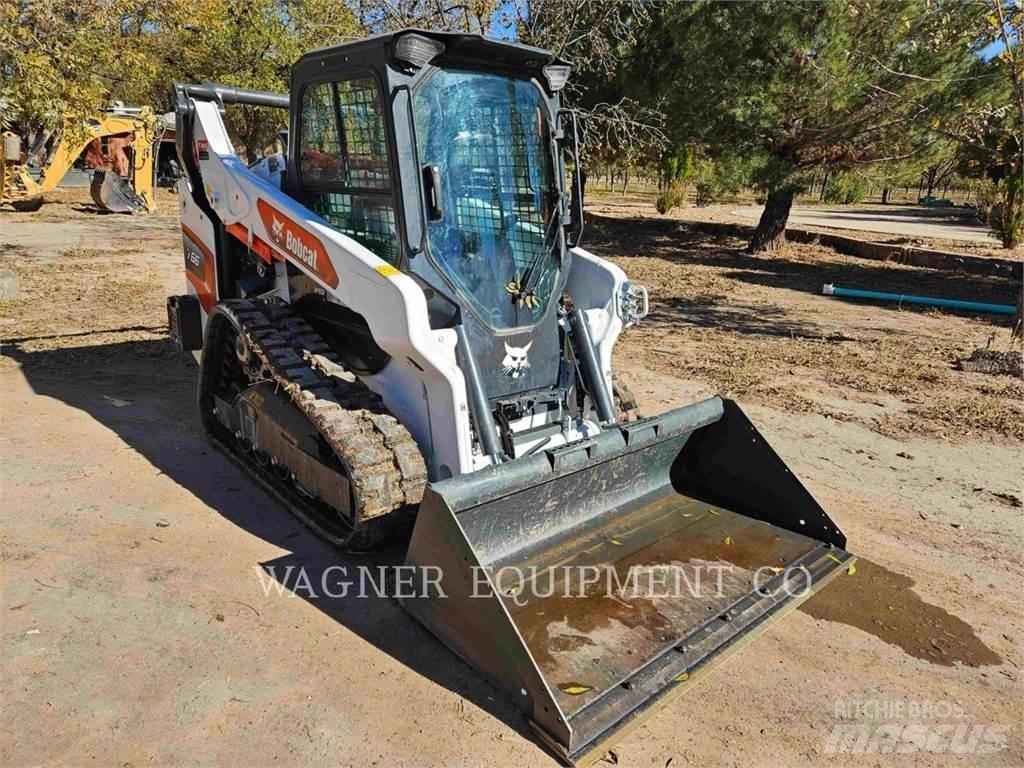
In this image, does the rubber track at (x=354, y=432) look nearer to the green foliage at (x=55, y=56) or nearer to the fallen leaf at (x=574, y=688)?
the fallen leaf at (x=574, y=688)

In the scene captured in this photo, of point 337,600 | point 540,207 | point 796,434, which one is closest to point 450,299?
point 540,207

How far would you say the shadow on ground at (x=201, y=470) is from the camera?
318 cm

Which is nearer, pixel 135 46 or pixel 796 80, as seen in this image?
pixel 135 46

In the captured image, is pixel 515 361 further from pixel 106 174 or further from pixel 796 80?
pixel 106 174

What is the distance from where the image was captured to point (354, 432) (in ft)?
11.9

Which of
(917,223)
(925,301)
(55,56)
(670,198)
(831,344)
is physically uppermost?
(55,56)

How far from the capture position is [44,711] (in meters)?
2.77

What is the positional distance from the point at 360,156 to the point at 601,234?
16491mm

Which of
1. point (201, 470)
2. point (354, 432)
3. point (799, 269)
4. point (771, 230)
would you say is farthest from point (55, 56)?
point (771, 230)

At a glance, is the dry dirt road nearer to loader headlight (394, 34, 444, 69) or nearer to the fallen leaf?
loader headlight (394, 34, 444, 69)

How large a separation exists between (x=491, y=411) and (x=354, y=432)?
Result: 0.68m

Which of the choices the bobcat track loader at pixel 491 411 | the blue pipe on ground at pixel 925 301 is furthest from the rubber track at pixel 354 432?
the blue pipe on ground at pixel 925 301

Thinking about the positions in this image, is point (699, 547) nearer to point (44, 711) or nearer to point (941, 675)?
point (941, 675)

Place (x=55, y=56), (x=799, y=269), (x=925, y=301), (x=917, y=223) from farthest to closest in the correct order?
1. (x=917, y=223)
2. (x=799, y=269)
3. (x=925, y=301)
4. (x=55, y=56)
